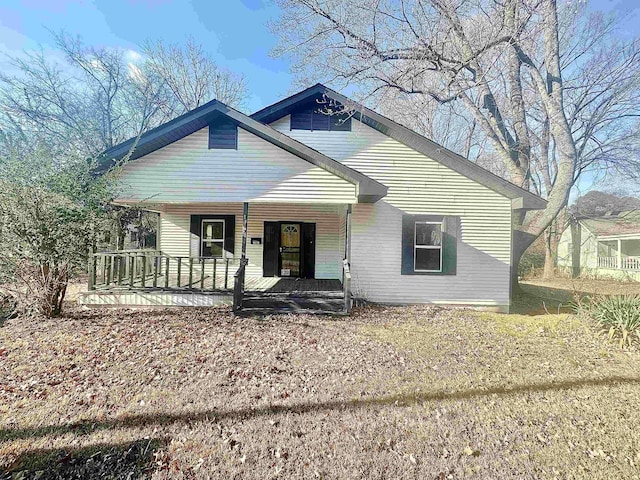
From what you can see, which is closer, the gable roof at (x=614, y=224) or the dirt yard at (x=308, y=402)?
the dirt yard at (x=308, y=402)

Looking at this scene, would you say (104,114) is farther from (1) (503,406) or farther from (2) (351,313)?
(1) (503,406)

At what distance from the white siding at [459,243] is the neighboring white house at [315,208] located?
0.03 meters

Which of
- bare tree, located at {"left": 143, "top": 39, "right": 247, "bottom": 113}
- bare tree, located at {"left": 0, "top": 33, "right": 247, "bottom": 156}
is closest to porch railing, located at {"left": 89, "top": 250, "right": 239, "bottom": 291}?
bare tree, located at {"left": 0, "top": 33, "right": 247, "bottom": 156}

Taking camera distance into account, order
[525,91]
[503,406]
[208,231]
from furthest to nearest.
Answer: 1. [525,91]
2. [208,231]
3. [503,406]

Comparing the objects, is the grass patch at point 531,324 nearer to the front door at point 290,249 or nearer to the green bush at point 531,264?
the front door at point 290,249

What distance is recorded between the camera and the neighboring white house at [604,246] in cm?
1939

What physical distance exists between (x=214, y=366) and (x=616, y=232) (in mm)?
26395

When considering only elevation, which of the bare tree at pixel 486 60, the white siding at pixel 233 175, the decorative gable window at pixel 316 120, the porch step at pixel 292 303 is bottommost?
the porch step at pixel 292 303

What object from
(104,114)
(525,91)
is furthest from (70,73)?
(525,91)

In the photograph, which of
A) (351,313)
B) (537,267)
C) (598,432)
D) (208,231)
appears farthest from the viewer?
(537,267)

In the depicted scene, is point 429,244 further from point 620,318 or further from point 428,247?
point 620,318

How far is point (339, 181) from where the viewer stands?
7.66 meters

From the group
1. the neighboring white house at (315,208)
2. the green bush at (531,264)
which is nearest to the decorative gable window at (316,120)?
the neighboring white house at (315,208)

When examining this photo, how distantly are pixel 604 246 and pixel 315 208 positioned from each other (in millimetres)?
23687
